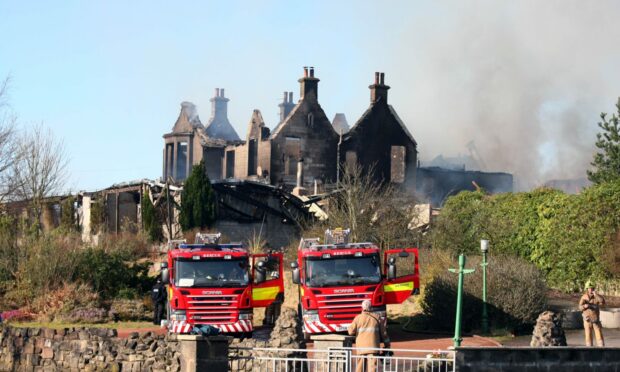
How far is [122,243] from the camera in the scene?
151 feet

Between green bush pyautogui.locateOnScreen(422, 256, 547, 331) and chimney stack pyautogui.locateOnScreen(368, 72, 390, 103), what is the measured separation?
3719cm

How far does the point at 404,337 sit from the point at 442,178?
46.5 meters

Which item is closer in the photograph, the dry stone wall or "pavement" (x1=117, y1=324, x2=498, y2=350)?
the dry stone wall

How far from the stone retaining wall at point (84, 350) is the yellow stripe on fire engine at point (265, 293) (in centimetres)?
478

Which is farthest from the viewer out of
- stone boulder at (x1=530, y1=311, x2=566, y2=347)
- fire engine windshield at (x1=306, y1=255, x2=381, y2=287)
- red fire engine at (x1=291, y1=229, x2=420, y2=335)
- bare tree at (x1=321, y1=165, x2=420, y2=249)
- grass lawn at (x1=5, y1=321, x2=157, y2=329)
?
bare tree at (x1=321, y1=165, x2=420, y2=249)

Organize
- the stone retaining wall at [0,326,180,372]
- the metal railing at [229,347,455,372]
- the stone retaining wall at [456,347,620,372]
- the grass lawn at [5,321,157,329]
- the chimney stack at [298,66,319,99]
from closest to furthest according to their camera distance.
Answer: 1. the stone retaining wall at [456,347,620,372]
2. the metal railing at [229,347,455,372]
3. the stone retaining wall at [0,326,180,372]
4. the grass lawn at [5,321,157,329]
5. the chimney stack at [298,66,319,99]

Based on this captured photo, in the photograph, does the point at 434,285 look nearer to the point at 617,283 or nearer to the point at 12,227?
the point at 617,283

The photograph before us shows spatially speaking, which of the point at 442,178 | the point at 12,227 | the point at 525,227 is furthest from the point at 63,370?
the point at 442,178

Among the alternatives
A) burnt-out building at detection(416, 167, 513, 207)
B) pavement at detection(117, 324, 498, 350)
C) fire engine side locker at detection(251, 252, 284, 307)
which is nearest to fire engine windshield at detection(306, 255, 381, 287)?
pavement at detection(117, 324, 498, 350)

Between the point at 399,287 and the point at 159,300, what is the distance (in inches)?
312

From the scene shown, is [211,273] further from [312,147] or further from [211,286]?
[312,147]

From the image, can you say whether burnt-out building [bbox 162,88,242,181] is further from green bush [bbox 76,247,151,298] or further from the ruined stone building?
green bush [bbox 76,247,151,298]

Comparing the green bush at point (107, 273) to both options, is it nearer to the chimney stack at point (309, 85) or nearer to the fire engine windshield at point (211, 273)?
the fire engine windshield at point (211, 273)

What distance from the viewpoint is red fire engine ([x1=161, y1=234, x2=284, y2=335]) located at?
29750 millimetres
